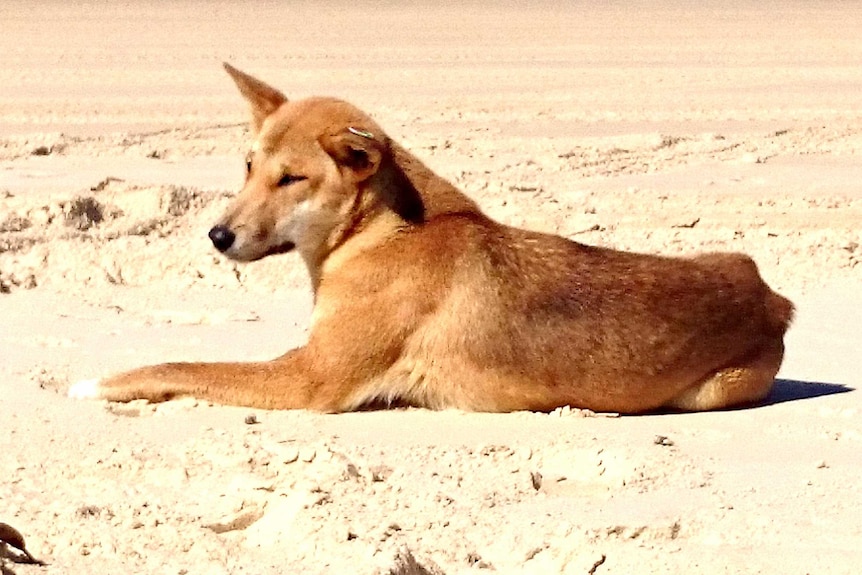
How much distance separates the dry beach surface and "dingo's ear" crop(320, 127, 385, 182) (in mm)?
1057

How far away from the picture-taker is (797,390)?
7918 millimetres

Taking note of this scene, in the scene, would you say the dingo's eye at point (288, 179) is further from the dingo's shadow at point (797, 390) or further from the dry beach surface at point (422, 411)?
the dingo's shadow at point (797, 390)

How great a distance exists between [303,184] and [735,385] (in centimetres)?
208

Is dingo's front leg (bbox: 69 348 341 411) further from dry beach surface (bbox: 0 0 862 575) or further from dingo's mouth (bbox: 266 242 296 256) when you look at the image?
dingo's mouth (bbox: 266 242 296 256)

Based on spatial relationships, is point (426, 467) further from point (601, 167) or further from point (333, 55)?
point (333, 55)

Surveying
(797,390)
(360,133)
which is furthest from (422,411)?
(797,390)

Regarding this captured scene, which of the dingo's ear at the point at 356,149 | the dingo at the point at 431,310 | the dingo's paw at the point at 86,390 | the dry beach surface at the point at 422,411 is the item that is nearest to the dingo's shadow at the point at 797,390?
the dry beach surface at the point at 422,411

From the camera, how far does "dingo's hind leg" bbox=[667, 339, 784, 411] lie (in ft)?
24.2

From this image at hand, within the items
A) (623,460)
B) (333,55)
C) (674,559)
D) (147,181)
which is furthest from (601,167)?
(333,55)

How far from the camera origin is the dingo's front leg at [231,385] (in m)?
7.08

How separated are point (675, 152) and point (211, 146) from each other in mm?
4079

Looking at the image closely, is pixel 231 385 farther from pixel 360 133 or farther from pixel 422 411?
pixel 360 133

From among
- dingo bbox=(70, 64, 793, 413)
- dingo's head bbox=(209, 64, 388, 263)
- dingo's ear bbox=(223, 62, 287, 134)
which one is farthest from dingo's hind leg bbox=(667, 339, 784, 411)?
dingo's ear bbox=(223, 62, 287, 134)

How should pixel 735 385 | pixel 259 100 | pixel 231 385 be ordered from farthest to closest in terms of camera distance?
1. pixel 259 100
2. pixel 735 385
3. pixel 231 385
